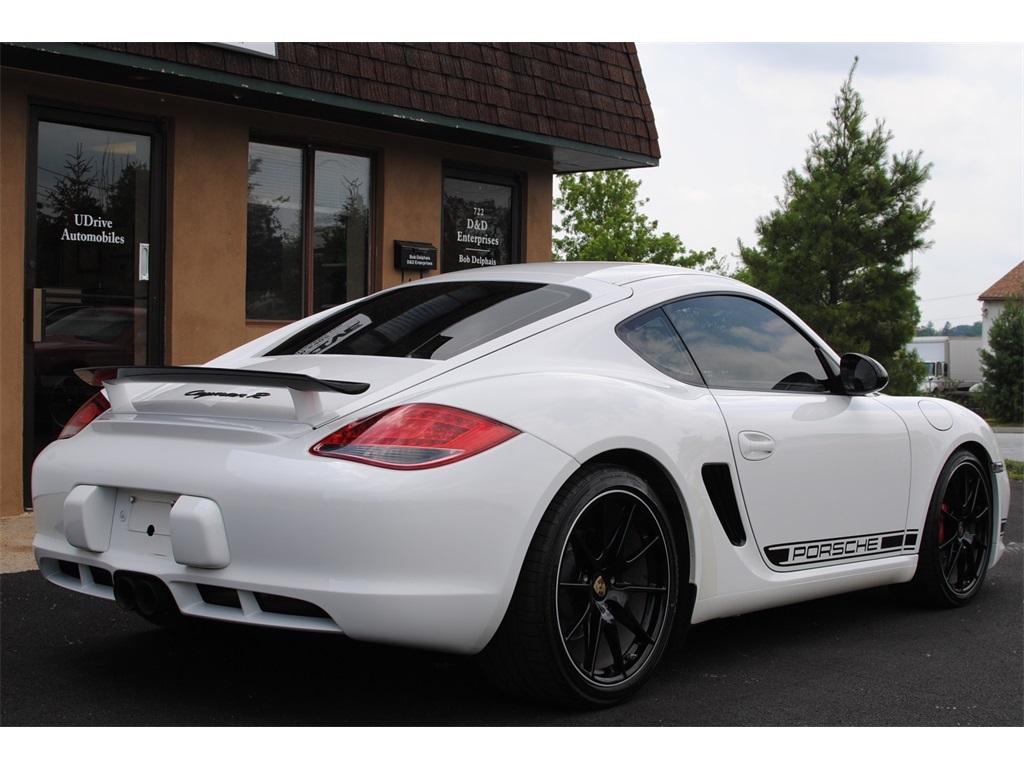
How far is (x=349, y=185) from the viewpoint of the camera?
9258 mm

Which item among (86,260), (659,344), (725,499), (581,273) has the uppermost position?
(86,260)

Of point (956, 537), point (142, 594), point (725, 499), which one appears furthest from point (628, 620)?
point (956, 537)

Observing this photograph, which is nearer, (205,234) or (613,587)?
A: (613,587)

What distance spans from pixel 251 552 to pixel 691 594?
1.50 m

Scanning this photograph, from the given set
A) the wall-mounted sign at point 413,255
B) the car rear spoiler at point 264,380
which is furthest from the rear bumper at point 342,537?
the wall-mounted sign at point 413,255

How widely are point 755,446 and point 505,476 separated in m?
1.22

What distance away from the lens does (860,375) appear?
15.0 feet

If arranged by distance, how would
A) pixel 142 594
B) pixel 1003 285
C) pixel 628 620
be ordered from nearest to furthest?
pixel 142 594, pixel 628 620, pixel 1003 285

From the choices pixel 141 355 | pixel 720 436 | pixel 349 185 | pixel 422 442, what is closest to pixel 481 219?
pixel 349 185

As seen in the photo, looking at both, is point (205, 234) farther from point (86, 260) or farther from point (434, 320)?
point (434, 320)

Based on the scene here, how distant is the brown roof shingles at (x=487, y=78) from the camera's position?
25.0 ft

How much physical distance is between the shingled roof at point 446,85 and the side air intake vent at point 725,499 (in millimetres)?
4750

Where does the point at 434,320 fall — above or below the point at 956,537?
above

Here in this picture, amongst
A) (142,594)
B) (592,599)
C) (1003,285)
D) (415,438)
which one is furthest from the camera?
(1003,285)
